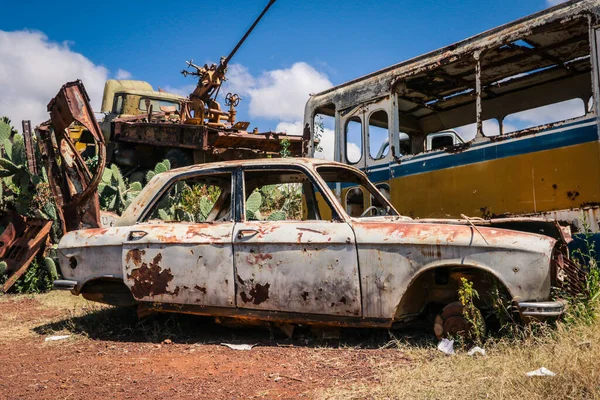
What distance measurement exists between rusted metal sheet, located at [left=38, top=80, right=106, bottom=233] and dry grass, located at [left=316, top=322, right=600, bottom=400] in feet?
10.9

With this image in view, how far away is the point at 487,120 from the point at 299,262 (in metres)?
4.89

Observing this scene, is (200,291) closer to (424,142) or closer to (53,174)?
(53,174)

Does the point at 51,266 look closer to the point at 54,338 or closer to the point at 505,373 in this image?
the point at 54,338

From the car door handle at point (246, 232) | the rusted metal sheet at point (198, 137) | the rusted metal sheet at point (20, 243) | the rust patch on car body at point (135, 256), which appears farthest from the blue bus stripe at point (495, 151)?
the rusted metal sheet at point (198, 137)

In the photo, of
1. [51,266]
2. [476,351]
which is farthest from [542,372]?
[51,266]

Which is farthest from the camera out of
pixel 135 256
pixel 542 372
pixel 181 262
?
pixel 135 256

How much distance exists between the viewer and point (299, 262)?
3.70m

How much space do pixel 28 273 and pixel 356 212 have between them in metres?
4.77

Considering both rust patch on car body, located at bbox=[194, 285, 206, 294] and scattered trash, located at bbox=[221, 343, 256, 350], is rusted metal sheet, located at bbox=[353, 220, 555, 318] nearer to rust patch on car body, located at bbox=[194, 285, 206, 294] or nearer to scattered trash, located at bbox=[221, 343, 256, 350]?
scattered trash, located at bbox=[221, 343, 256, 350]

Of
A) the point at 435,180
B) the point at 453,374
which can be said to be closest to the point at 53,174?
the point at 435,180

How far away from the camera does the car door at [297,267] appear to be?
3.59 meters

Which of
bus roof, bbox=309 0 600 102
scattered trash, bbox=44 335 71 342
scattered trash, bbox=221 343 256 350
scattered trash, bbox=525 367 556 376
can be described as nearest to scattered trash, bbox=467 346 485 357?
scattered trash, bbox=525 367 556 376

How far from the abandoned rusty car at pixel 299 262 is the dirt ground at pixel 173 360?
274 mm

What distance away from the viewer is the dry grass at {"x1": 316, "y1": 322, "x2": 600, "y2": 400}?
2455 millimetres
